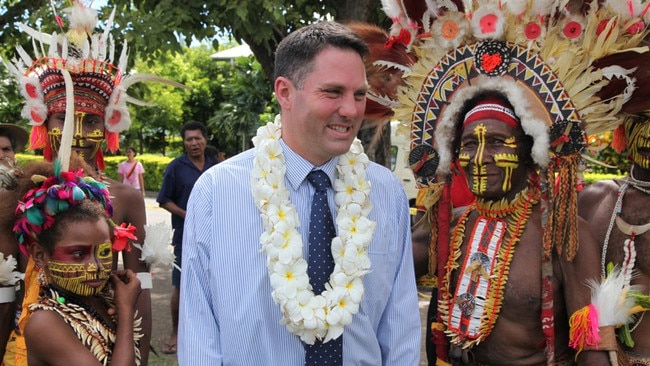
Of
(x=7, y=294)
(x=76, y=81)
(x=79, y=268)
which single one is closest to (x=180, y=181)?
(x=76, y=81)

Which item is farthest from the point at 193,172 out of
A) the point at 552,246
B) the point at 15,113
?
the point at 15,113

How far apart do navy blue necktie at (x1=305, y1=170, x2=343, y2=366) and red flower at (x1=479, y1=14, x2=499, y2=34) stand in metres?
1.36

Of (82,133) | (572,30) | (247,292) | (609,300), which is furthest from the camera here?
(82,133)

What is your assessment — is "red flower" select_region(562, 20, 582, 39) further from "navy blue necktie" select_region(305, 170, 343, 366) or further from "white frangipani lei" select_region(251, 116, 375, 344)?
"navy blue necktie" select_region(305, 170, 343, 366)

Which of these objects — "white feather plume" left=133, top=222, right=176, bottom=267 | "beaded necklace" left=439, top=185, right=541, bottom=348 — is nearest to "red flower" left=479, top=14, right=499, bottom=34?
"beaded necklace" left=439, top=185, right=541, bottom=348

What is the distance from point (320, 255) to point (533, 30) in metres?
1.67

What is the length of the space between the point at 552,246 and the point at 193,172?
4.82 m

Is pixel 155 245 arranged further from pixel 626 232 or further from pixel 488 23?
pixel 626 232

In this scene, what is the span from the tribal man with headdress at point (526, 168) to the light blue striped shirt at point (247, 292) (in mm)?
908

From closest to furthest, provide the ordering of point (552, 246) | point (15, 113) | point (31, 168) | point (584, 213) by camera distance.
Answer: point (31, 168), point (552, 246), point (584, 213), point (15, 113)

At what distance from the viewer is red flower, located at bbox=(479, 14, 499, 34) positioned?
11.8 feet

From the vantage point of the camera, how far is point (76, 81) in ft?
13.9

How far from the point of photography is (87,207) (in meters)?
3.19

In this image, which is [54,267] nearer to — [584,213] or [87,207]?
[87,207]
